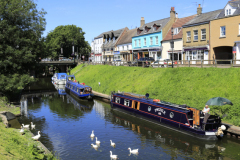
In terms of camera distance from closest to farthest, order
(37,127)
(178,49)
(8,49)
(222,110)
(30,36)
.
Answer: (222,110) < (37,127) < (8,49) < (30,36) < (178,49)

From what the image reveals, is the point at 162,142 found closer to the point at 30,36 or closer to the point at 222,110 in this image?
the point at 222,110

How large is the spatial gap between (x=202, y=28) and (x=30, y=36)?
25.8 metres

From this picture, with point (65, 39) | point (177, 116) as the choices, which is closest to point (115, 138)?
point (177, 116)

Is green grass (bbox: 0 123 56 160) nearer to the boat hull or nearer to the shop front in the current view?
the boat hull

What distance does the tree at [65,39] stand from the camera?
3410 inches

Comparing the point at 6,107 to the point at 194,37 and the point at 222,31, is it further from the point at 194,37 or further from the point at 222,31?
the point at 222,31

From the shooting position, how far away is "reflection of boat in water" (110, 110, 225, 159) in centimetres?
1551

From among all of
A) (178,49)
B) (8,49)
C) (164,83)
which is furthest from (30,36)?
(178,49)

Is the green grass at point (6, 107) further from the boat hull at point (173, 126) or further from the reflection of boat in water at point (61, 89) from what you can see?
the reflection of boat in water at point (61, 89)

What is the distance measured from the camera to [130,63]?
147 ft

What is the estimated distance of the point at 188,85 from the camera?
26703 millimetres

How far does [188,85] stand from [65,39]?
70.6 m

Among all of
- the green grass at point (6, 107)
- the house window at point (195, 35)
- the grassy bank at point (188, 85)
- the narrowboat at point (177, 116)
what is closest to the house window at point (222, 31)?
the house window at point (195, 35)

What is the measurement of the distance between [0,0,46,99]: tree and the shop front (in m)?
23.6
